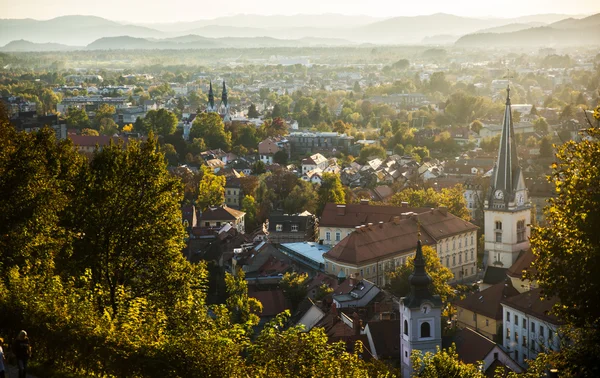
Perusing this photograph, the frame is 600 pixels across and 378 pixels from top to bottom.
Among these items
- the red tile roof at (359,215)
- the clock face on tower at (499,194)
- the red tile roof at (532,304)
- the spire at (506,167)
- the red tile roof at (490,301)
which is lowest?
the red tile roof at (490,301)

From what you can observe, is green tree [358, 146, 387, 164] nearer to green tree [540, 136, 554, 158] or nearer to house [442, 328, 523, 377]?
green tree [540, 136, 554, 158]

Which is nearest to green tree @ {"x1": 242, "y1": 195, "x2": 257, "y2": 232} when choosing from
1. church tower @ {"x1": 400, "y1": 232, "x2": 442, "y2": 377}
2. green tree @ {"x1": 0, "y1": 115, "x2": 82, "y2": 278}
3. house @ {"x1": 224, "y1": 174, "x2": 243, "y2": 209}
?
house @ {"x1": 224, "y1": 174, "x2": 243, "y2": 209}

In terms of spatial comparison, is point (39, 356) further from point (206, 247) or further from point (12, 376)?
point (206, 247)

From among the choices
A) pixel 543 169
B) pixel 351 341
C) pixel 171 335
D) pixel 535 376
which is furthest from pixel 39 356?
pixel 543 169

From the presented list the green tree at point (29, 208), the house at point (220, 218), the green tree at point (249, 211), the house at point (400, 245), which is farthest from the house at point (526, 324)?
the green tree at point (249, 211)

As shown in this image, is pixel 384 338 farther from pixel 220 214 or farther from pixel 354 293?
pixel 220 214

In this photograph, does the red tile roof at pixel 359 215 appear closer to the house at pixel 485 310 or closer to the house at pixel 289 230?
the house at pixel 289 230

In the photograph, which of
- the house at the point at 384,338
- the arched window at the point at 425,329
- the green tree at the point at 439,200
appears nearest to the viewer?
the arched window at the point at 425,329

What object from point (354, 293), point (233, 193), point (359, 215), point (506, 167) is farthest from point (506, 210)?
point (233, 193)
